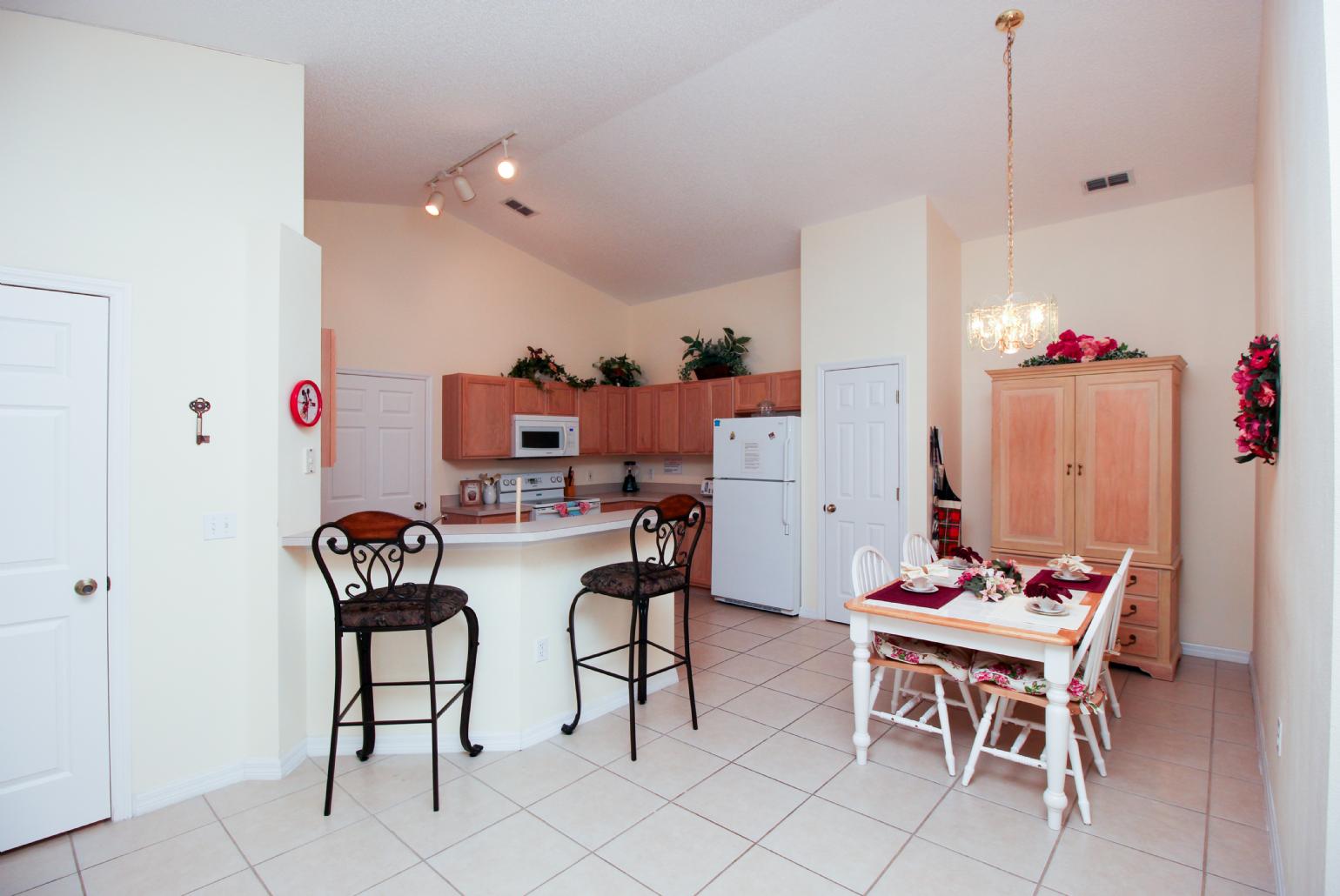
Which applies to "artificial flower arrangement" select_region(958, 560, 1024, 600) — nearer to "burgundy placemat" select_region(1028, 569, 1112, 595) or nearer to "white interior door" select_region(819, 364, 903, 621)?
"burgundy placemat" select_region(1028, 569, 1112, 595)

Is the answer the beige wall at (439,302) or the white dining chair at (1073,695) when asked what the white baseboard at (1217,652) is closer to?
the white dining chair at (1073,695)

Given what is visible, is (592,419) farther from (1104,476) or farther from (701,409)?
(1104,476)

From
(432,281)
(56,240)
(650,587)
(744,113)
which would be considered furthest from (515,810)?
(432,281)

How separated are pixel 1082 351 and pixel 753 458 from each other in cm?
244

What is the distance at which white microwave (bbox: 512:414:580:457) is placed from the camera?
5766 mm

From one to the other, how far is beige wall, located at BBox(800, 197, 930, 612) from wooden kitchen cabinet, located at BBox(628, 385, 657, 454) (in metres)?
1.95

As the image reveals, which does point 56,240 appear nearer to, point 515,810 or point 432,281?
point 515,810

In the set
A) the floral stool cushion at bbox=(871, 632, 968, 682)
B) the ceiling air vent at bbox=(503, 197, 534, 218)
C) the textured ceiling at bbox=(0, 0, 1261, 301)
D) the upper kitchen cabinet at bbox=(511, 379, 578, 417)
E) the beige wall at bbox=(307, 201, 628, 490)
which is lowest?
the floral stool cushion at bbox=(871, 632, 968, 682)

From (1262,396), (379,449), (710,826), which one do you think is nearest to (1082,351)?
(1262,396)

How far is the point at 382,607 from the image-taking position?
Answer: 8.10 feet

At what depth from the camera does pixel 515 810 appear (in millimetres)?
2439

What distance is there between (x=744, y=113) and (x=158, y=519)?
363 centimetres

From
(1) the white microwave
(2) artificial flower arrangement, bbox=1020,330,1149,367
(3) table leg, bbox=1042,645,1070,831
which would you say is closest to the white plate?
(3) table leg, bbox=1042,645,1070,831

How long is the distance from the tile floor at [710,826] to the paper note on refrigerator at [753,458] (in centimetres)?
242
